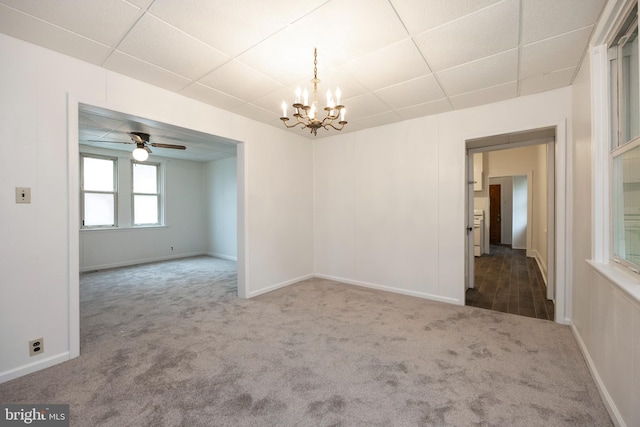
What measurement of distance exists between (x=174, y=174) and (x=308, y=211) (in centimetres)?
436

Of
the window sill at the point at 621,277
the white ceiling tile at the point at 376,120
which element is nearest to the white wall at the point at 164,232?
the white ceiling tile at the point at 376,120

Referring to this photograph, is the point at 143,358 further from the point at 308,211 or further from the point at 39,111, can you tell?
the point at 308,211

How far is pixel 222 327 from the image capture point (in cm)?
294

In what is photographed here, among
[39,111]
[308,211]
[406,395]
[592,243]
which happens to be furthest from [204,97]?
[592,243]

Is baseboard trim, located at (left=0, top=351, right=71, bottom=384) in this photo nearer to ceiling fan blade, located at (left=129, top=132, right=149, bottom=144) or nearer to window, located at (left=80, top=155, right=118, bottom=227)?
ceiling fan blade, located at (left=129, top=132, right=149, bottom=144)

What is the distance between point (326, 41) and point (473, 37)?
1.14 metres

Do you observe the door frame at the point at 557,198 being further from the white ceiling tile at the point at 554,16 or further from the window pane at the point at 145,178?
the window pane at the point at 145,178

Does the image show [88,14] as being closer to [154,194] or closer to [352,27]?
[352,27]

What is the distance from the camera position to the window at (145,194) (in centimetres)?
659

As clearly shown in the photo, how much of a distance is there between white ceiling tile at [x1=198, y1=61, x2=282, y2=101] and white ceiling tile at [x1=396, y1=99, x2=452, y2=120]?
1.77m

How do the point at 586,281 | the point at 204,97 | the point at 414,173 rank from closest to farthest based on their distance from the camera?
the point at 586,281 → the point at 204,97 → the point at 414,173

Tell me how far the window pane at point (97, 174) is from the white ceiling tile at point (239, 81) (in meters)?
4.88

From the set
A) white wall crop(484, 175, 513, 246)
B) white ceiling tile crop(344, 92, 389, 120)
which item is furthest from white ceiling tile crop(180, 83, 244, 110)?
white wall crop(484, 175, 513, 246)

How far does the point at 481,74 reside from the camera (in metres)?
2.64
